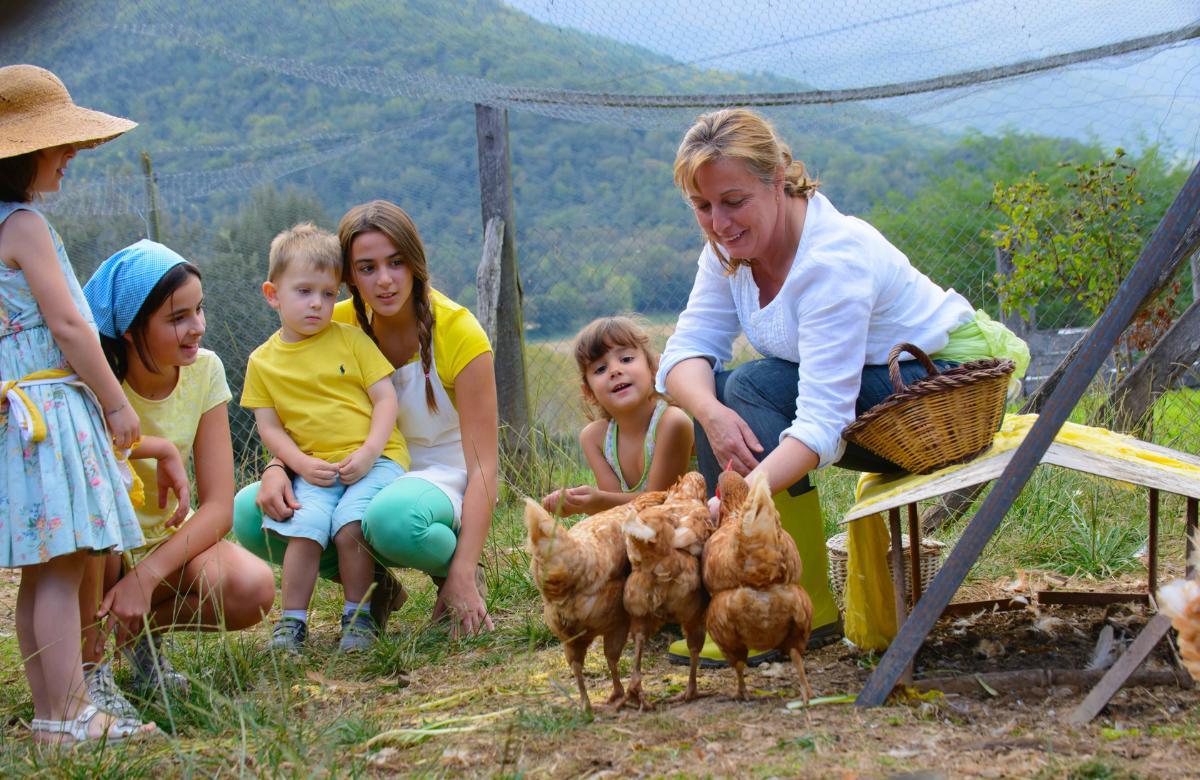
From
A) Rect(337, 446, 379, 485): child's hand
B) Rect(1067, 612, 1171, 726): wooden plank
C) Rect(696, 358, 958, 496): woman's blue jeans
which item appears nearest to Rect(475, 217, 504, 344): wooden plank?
Rect(337, 446, 379, 485): child's hand

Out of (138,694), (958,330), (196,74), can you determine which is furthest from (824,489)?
(196,74)

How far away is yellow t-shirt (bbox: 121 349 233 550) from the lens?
10.4 ft

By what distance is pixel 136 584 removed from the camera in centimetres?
299

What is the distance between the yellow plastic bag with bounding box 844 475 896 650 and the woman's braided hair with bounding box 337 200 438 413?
64.3 inches

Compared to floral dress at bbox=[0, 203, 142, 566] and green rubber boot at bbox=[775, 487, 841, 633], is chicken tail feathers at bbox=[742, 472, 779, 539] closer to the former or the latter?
green rubber boot at bbox=[775, 487, 841, 633]

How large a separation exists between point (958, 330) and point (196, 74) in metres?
6.77

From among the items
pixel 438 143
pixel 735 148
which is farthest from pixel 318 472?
pixel 438 143

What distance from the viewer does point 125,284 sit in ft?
9.89

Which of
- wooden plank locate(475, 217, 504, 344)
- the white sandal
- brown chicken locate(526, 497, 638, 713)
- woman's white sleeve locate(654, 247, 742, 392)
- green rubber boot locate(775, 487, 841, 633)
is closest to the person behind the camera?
brown chicken locate(526, 497, 638, 713)

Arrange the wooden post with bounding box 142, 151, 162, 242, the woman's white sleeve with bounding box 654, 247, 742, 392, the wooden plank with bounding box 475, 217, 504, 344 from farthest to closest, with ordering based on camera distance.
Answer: the wooden post with bounding box 142, 151, 162, 242
the wooden plank with bounding box 475, 217, 504, 344
the woman's white sleeve with bounding box 654, 247, 742, 392

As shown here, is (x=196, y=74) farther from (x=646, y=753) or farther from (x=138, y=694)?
(x=646, y=753)

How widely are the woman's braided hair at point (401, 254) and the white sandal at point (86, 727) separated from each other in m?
1.61

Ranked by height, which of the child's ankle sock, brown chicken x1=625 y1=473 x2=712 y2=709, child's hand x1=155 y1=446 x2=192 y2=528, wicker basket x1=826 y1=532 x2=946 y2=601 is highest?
child's hand x1=155 y1=446 x2=192 y2=528

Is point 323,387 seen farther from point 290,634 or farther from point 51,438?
point 51,438
